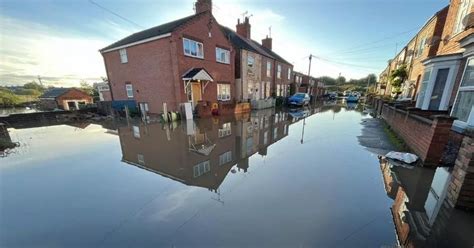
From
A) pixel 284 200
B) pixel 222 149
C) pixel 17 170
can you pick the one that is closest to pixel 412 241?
pixel 284 200

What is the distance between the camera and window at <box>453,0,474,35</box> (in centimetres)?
713

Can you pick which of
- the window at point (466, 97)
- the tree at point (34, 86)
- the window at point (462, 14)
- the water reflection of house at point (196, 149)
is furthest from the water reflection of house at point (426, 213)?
the tree at point (34, 86)

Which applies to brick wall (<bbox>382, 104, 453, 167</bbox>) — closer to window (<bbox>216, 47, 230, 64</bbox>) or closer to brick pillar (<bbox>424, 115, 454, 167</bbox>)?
brick pillar (<bbox>424, 115, 454, 167</bbox>)

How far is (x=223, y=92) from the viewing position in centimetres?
1669

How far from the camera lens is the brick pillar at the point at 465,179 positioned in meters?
2.73

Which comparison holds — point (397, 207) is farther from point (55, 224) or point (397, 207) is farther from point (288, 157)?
point (55, 224)

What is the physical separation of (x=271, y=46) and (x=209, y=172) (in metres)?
27.9

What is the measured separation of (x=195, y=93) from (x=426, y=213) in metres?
13.5

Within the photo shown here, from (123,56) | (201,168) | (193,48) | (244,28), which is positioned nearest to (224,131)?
(201,168)

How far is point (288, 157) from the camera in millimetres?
5602

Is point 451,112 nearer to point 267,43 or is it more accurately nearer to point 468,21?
point 468,21

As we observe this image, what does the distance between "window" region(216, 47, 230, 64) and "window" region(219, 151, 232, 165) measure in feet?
38.4

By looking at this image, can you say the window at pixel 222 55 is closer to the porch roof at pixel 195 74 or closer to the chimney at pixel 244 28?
the porch roof at pixel 195 74

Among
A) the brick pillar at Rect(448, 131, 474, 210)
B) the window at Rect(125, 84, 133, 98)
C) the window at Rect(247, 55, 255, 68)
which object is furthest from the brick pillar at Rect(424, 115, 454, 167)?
the window at Rect(125, 84, 133, 98)
